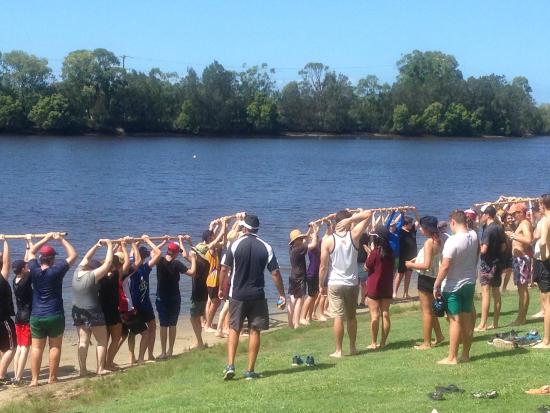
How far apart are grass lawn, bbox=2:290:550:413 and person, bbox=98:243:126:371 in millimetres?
661

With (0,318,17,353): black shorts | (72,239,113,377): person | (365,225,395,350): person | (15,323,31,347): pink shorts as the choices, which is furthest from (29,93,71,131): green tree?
(365,225,395,350): person

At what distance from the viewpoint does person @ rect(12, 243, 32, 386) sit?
39.7ft

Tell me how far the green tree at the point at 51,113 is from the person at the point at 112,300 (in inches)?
4359

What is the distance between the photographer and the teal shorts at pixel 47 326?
1184 centimetres

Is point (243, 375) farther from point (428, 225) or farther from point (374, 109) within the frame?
point (374, 109)

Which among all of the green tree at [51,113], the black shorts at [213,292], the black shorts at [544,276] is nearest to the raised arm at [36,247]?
the black shorts at [213,292]

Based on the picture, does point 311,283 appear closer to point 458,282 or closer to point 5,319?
point 458,282

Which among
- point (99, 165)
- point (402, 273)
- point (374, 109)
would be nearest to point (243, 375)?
point (402, 273)

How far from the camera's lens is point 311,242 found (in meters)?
15.3

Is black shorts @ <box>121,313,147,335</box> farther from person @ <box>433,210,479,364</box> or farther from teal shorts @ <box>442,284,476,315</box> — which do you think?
teal shorts @ <box>442,284,476,315</box>

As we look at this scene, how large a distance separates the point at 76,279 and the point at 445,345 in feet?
16.5

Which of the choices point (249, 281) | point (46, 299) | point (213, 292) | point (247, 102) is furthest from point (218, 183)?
point (247, 102)

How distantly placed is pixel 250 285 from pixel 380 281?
232 cm

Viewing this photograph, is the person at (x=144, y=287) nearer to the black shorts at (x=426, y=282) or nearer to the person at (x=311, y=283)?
the person at (x=311, y=283)
